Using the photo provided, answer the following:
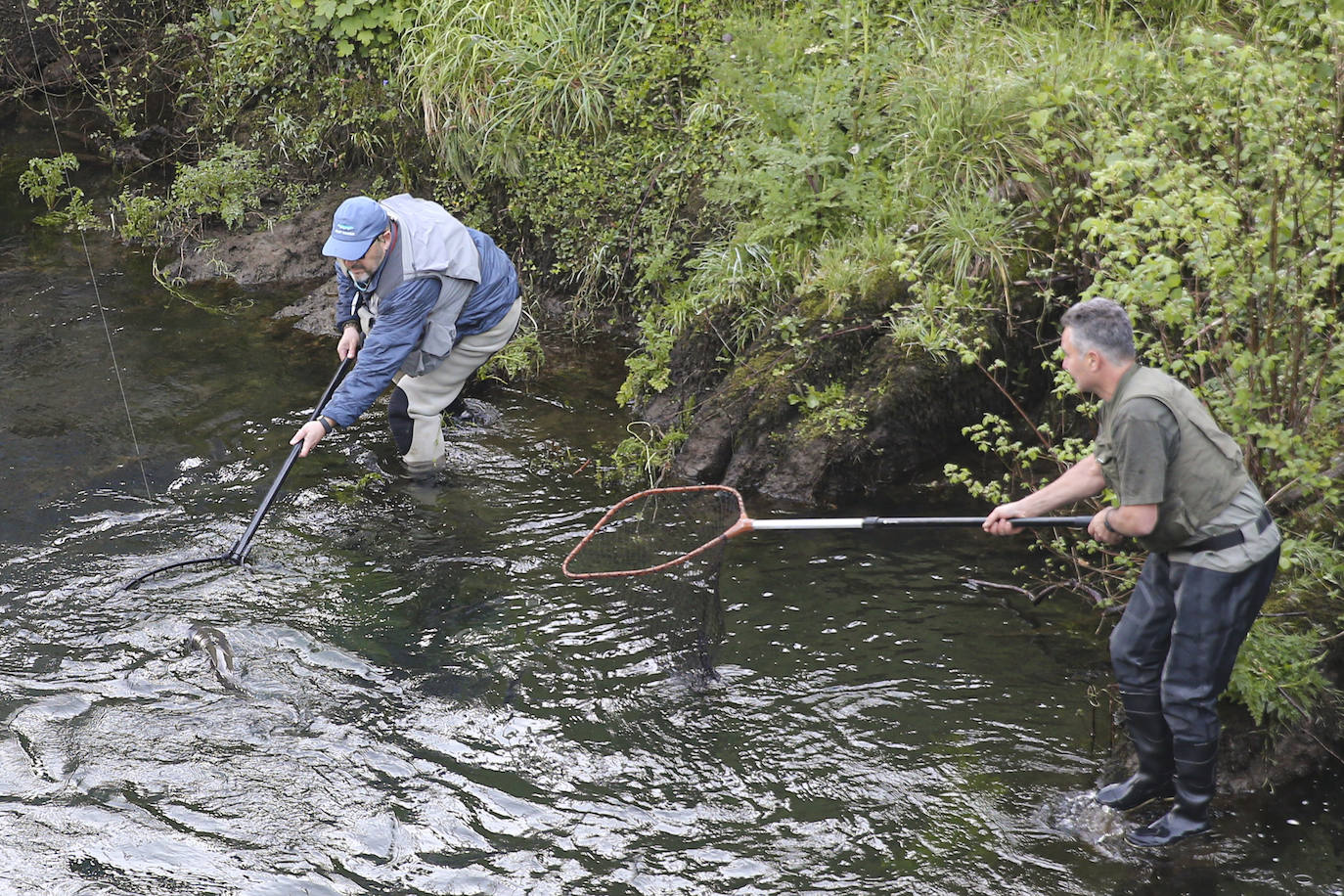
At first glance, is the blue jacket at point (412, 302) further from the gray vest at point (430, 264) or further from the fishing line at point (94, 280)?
the fishing line at point (94, 280)

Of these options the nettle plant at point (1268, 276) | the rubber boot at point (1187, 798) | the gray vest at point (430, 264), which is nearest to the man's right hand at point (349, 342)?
the gray vest at point (430, 264)

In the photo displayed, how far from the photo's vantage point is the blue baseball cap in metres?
6.57

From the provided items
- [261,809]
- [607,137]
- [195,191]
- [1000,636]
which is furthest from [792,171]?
[195,191]

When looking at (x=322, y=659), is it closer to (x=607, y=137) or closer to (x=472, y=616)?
(x=472, y=616)

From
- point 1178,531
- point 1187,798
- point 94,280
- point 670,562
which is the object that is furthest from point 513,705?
point 94,280

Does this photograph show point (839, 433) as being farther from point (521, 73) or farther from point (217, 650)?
point (521, 73)

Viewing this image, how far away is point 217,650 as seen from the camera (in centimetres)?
565

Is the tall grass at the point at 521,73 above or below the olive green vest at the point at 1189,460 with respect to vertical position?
above

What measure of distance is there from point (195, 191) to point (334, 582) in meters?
6.25

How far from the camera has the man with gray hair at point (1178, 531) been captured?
12.9ft

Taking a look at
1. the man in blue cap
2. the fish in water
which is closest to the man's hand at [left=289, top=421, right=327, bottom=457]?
the man in blue cap

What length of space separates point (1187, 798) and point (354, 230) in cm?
492

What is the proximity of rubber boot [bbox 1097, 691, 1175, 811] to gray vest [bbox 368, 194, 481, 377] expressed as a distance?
14.7 ft

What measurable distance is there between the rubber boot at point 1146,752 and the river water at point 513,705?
5.1 inches
